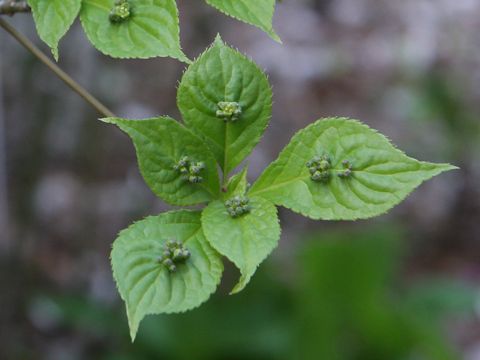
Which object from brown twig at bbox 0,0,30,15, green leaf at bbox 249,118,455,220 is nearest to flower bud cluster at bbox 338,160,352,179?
green leaf at bbox 249,118,455,220

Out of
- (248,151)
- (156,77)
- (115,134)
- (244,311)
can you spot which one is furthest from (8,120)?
(248,151)

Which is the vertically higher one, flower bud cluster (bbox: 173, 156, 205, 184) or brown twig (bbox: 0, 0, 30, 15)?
brown twig (bbox: 0, 0, 30, 15)

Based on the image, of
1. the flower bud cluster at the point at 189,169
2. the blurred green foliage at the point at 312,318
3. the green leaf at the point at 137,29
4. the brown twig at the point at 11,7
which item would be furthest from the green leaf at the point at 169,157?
the blurred green foliage at the point at 312,318

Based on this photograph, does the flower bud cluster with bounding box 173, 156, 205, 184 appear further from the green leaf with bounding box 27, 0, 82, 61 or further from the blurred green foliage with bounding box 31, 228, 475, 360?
the blurred green foliage with bounding box 31, 228, 475, 360

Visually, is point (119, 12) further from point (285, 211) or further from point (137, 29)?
point (285, 211)

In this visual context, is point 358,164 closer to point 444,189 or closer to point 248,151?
point 248,151

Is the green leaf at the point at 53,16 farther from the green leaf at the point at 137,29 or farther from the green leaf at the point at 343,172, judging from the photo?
the green leaf at the point at 343,172
